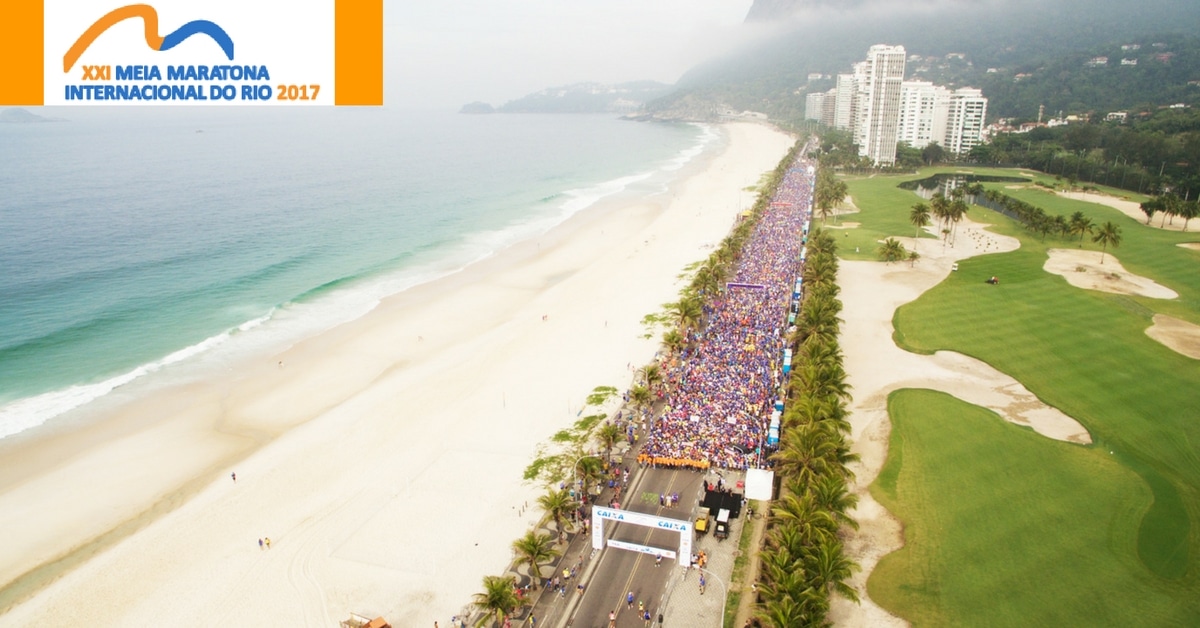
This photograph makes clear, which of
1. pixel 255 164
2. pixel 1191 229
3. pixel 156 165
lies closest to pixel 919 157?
pixel 1191 229

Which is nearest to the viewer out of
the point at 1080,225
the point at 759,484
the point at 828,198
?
the point at 759,484

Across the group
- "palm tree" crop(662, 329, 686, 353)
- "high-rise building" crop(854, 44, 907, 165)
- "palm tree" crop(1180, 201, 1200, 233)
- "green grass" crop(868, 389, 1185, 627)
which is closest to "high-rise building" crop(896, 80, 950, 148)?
"high-rise building" crop(854, 44, 907, 165)

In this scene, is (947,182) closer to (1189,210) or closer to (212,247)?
(1189,210)

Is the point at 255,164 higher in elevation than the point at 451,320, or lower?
higher

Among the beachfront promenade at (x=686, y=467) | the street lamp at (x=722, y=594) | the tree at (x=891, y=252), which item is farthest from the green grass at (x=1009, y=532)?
the tree at (x=891, y=252)

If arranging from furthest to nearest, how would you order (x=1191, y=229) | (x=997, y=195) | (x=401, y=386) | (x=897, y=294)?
(x=997, y=195) → (x=1191, y=229) → (x=897, y=294) → (x=401, y=386)

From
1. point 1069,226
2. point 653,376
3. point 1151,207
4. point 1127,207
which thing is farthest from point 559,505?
point 1127,207

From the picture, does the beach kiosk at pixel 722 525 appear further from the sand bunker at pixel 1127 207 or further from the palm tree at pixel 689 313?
the sand bunker at pixel 1127 207

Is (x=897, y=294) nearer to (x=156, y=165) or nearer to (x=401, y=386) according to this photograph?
(x=401, y=386)
